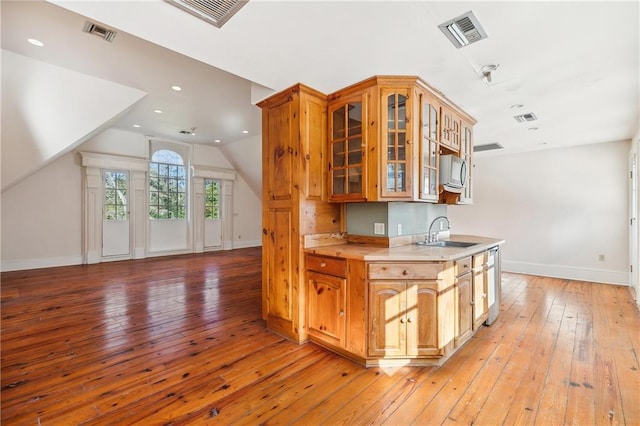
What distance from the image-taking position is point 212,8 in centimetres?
179

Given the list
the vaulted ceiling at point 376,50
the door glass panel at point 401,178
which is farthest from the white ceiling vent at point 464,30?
the door glass panel at point 401,178

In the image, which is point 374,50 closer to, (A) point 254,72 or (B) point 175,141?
(A) point 254,72

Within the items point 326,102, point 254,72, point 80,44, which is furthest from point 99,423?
point 80,44

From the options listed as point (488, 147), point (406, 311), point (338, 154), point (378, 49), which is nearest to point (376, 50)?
point (378, 49)

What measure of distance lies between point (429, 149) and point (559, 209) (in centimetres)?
417

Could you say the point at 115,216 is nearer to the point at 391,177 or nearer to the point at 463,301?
the point at 391,177

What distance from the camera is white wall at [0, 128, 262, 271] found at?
549 centimetres

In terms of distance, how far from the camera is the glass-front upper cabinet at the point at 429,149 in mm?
2643

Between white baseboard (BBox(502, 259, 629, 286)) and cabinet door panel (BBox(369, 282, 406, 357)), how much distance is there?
4.74m

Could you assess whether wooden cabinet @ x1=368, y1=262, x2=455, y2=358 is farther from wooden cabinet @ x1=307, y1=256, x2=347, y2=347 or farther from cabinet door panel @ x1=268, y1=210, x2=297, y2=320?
cabinet door panel @ x1=268, y1=210, x2=297, y2=320

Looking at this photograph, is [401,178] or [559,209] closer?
[401,178]

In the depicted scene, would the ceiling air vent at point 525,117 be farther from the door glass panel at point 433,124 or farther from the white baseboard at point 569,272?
the white baseboard at point 569,272

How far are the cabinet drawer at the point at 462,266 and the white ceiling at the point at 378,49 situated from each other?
1.65 meters

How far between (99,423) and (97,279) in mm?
4146
